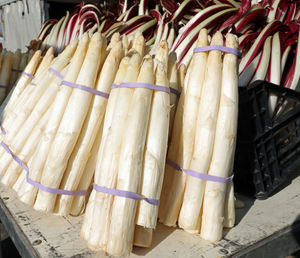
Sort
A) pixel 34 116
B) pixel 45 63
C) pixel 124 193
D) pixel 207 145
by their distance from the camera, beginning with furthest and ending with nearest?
pixel 45 63, pixel 34 116, pixel 207 145, pixel 124 193

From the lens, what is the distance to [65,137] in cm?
137

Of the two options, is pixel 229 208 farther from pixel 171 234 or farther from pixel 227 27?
pixel 227 27

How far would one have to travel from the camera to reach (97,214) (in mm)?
1215

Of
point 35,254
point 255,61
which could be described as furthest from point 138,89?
point 255,61

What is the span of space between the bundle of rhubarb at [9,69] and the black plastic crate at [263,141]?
2.14 m

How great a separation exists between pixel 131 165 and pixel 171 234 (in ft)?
1.33

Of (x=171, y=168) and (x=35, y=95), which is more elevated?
(x=35, y=95)

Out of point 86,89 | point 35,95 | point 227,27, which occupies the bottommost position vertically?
point 35,95

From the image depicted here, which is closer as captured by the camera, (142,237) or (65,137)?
(142,237)

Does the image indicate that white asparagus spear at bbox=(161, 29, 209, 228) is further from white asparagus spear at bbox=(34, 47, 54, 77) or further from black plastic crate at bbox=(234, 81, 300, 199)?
white asparagus spear at bbox=(34, 47, 54, 77)

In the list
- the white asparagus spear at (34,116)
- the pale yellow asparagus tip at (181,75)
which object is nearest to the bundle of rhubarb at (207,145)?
the pale yellow asparagus tip at (181,75)

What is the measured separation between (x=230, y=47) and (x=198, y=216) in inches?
30.0

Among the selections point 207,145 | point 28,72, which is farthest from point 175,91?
point 28,72

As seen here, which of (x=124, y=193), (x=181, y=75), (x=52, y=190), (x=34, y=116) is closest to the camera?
(x=124, y=193)
